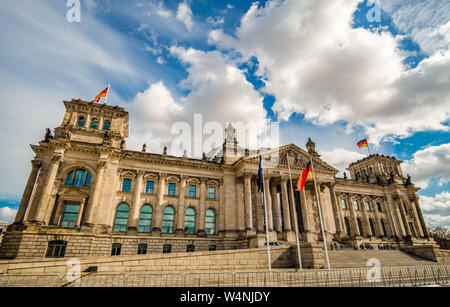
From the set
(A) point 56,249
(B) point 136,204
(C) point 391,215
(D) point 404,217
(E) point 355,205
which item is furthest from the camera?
(C) point 391,215

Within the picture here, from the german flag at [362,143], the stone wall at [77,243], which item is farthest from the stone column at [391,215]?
the stone wall at [77,243]

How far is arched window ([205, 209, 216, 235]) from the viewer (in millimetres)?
36906

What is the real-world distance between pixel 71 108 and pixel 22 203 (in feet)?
47.9

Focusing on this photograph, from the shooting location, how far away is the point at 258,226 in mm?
36438

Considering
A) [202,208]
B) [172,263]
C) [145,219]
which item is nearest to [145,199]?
[145,219]

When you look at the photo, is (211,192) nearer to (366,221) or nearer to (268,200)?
(268,200)

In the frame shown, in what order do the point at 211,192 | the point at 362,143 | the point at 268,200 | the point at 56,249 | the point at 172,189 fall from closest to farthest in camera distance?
the point at 56,249
the point at 172,189
the point at 268,200
the point at 211,192
the point at 362,143

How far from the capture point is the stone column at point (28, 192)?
2816cm

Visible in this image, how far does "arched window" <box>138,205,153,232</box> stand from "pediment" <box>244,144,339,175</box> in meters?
16.1

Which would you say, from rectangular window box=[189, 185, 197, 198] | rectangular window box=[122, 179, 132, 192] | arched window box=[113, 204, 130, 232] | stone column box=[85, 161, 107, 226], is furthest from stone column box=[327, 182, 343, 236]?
stone column box=[85, 161, 107, 226]

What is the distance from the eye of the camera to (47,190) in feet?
95.1

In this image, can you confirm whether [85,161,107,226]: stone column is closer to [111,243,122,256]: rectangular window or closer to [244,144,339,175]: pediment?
[111,243,122,256]: rectangular window

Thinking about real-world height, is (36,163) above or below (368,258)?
above

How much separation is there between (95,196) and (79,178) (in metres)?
3.93
